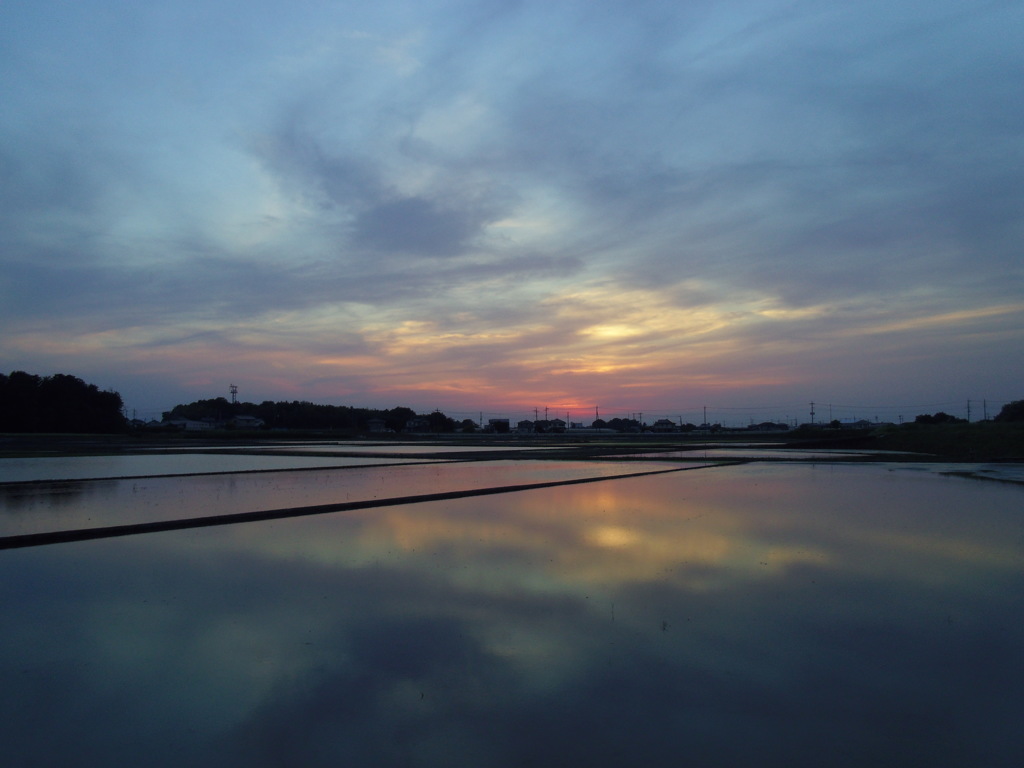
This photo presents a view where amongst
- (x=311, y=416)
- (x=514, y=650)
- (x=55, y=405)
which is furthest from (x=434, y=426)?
(x=514, y=650)

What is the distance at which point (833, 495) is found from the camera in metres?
18.0

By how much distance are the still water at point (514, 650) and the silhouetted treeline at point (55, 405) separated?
7700 cm

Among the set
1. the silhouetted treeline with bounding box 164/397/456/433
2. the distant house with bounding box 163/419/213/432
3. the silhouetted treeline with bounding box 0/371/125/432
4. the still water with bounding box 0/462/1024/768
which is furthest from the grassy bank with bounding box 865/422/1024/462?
the distant house with bounding box 163/419/213/432

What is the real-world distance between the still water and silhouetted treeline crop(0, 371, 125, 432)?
7700 centimetres

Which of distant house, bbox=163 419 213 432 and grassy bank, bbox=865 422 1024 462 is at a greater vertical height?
distant house, bbox=163 419 213 432

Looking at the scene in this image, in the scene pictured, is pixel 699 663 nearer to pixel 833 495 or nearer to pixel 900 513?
pixel 900 513

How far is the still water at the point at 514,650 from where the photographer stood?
4520 mm

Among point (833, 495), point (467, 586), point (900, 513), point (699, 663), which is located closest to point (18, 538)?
point (467, 586)

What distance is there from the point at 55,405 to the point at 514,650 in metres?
88.7

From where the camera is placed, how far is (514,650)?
6121 mm

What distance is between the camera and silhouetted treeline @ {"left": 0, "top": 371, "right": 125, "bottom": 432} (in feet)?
234

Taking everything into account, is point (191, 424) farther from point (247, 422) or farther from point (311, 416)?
point (311, 416)

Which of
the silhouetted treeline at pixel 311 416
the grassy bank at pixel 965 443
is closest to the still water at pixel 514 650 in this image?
the grassy bank at pixel 965 443

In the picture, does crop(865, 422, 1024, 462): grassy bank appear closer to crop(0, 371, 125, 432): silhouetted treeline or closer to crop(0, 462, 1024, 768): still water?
crop(0, 462, 1024, 768): still water
